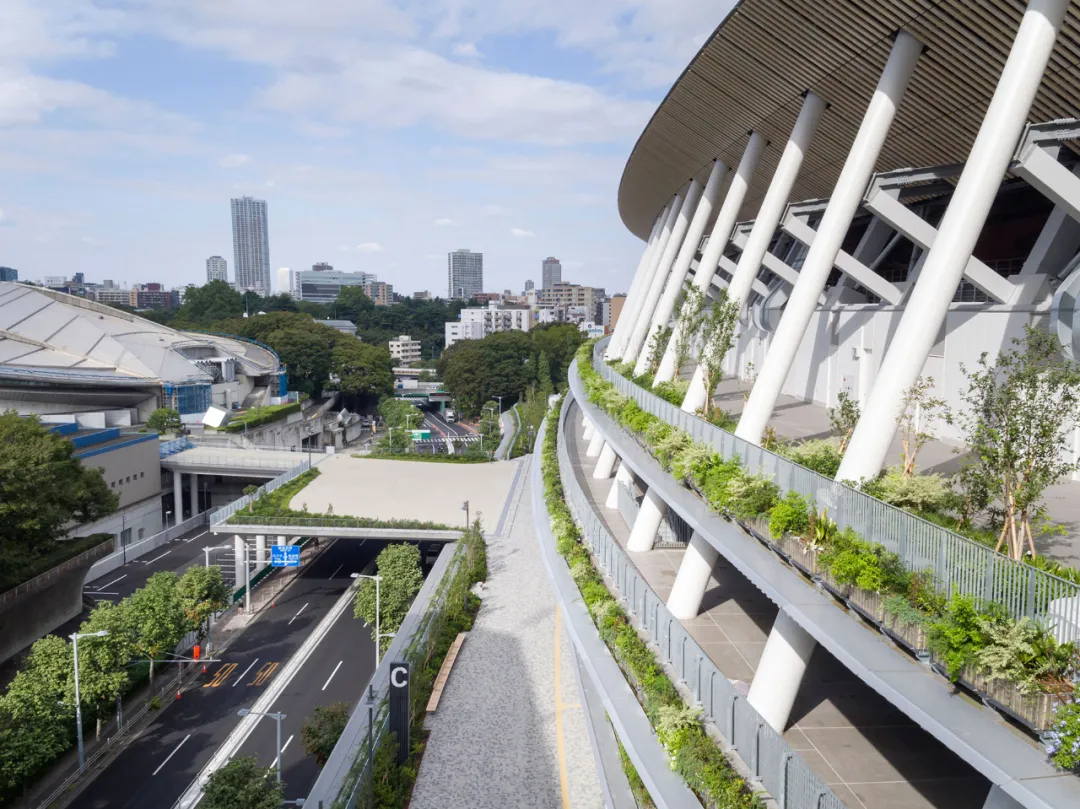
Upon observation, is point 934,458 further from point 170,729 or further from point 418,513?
point 418,513

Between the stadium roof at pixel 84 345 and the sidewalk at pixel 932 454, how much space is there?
163 feet

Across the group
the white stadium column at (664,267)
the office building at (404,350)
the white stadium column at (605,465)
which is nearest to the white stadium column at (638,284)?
the white stadium column at (664,267)

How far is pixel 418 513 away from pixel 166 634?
14.8 m

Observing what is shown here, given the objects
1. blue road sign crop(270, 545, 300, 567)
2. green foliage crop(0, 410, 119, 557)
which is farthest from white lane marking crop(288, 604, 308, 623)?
green foliage crop(0, 410, 119, 557)

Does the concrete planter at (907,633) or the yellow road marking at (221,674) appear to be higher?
the concrete planter at (907,633)

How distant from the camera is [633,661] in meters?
11.4

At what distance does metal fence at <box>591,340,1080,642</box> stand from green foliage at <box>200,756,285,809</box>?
12.5 m

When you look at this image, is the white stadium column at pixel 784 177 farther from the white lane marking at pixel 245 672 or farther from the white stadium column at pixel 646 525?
the white lane marking at pixel 245 672

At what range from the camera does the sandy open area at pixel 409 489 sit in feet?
131

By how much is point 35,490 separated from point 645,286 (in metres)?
25.7

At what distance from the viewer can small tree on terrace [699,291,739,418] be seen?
16.6 metres

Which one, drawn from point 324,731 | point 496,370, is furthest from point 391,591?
point 496,370

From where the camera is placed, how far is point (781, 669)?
31.2 ft

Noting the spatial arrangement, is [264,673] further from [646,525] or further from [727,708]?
[727,708]
